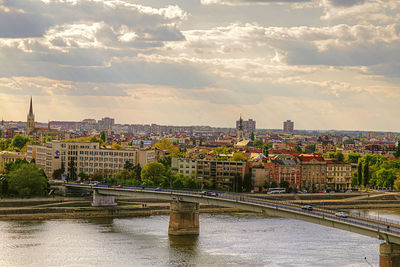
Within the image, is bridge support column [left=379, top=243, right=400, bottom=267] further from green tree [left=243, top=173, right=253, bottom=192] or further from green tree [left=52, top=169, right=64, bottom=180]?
green tree [left=52, top=169, right=64, bottom=180]

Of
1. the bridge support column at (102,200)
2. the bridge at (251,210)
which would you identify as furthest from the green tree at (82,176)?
the bridge support column at (102,200)

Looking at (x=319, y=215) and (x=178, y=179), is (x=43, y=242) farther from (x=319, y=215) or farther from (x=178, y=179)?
(x=178, y=179)

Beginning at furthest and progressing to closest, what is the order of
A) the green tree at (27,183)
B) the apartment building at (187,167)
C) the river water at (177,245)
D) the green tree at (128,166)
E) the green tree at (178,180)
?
1. the green tree at (128,166)
2. the apartment building at (187,167)
3. the green tree at (178,180)
4. the green tree at (27,183)
5. the river water at (177,245)

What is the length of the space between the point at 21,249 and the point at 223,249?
13.4 metres

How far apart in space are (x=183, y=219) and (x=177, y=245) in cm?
597

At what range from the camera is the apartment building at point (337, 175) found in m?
102

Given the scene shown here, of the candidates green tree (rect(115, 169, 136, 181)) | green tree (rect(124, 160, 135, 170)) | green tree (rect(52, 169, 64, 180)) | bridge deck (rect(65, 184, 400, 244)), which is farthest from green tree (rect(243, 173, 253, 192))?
green tree (rect(52, 169, 64, 180))

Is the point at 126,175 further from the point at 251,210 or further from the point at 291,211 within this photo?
the point at 291,211

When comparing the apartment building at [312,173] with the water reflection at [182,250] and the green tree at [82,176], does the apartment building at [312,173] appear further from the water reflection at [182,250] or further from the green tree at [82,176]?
the water reflection at [182,250]

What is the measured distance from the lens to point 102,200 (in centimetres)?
7400

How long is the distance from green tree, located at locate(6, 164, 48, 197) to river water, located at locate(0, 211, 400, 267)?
28.7 ft

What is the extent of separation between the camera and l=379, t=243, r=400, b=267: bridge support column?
1592 inches

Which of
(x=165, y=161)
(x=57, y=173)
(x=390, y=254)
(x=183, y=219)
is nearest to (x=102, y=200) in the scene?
(x=183, y=219)

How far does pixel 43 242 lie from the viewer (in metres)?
52.7
